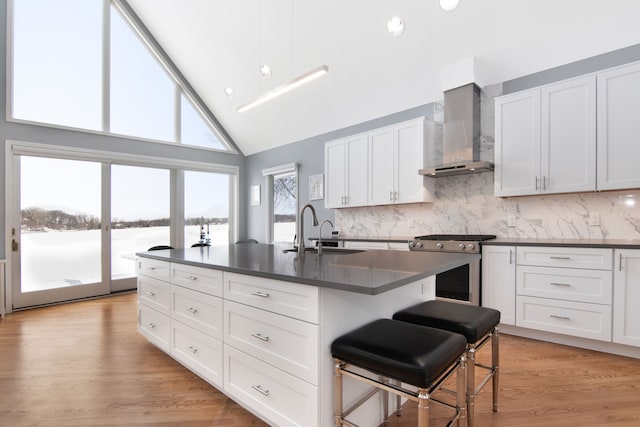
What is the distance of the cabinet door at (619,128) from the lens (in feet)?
8.44

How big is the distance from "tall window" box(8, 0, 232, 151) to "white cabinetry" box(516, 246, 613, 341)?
563 cm

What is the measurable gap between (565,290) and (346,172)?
9.24 feet

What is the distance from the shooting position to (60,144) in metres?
4.46

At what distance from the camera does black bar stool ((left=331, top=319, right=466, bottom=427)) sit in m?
1.12

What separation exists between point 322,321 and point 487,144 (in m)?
3.14

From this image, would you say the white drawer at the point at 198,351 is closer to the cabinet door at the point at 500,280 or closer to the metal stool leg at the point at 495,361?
the metal stool leg at the point at 495,361

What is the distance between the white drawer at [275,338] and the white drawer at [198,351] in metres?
0.19

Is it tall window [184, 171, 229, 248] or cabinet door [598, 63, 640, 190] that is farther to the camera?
tall window [184, 171, 229, 248]

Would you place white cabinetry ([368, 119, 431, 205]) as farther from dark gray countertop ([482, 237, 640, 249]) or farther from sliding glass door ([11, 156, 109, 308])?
sliding glass door ([11, 156, 109, 308])

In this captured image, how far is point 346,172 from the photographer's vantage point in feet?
14.9

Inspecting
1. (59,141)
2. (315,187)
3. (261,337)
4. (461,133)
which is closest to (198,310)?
(261,337)

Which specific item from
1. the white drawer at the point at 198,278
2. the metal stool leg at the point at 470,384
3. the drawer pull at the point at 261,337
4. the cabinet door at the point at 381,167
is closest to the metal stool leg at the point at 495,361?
the metal stool leg at the point at 470,384

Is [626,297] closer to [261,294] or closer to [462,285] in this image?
[462,285]

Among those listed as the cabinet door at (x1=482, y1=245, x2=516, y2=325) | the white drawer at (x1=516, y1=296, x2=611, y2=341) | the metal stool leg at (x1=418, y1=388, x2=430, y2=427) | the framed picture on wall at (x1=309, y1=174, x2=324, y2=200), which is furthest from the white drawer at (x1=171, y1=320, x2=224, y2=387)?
the framed picture on wall at (x1=309, y1=174, x2=324, y2=200)
